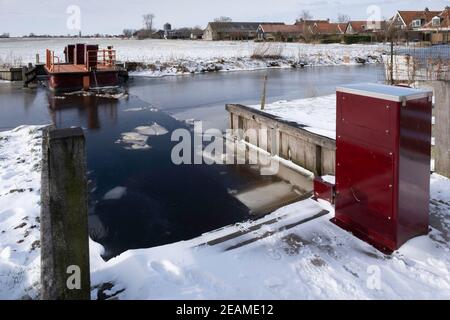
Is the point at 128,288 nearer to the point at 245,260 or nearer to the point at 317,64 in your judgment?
the point at 245,260

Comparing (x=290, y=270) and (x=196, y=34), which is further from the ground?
(x=196, y=34)

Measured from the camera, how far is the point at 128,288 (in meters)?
3.44

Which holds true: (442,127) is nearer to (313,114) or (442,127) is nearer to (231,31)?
(313,114)

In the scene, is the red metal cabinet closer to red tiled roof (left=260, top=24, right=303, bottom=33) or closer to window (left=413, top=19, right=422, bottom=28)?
window (left=413, top=19, right=422, bottom=28)

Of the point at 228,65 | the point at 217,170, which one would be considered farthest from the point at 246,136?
the point at 228,65

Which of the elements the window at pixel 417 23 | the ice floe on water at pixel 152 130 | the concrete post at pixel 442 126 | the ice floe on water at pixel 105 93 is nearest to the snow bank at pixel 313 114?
the concrete post at pixel 442 126

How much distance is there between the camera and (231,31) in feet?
288

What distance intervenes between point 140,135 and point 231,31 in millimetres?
81188

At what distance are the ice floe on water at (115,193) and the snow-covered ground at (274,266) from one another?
1595mm

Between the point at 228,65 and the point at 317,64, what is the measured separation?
8.20 m

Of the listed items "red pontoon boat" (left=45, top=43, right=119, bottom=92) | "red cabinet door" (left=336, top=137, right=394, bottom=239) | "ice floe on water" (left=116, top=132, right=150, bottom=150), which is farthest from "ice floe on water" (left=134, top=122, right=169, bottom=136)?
"red pontoon boat" (left=45, top=43, right=119, bottom=92)

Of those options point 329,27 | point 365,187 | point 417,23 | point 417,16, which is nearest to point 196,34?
point 329,27

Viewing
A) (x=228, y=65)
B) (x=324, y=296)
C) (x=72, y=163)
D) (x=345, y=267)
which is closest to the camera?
(x=72, y=163)

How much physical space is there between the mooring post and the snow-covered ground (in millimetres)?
388
